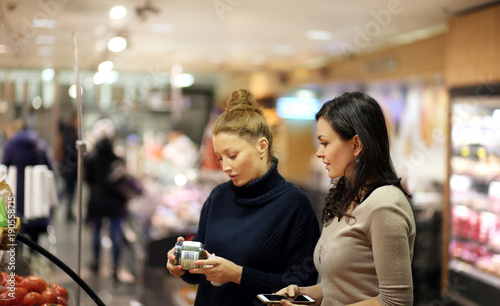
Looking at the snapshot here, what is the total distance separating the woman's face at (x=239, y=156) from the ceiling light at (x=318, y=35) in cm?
571

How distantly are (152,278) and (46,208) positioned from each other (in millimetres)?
2440

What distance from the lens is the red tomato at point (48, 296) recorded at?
7.11ft

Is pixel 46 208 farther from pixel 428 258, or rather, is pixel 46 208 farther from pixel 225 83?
pixel 225 83

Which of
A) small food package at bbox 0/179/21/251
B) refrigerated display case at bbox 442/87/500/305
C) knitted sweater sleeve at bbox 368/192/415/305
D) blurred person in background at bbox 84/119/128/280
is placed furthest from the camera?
blurred person in background at bbox 84/119/128/280

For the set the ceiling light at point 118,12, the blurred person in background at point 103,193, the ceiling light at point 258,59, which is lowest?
the blurred person in background at point 103,193

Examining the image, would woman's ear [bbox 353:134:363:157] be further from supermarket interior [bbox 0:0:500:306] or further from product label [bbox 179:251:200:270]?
supermarket interior [bbox 0:0:500:306]

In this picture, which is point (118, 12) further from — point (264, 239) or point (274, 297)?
point (274, 297)

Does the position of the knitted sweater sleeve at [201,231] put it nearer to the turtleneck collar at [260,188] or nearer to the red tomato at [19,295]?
the turtleneck collar at [260,188]

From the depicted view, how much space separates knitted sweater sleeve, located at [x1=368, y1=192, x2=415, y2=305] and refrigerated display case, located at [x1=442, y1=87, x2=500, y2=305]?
398 centimetres

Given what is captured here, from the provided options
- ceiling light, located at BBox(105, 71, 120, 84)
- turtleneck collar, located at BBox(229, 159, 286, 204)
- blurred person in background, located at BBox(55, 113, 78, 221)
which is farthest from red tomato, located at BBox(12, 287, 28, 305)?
ceiling light, located at BBox(105, 71, 120, 84)

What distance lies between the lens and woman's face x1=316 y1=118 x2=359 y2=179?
1776 millimetres

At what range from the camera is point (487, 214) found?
5676 mm

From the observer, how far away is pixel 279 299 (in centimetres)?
175

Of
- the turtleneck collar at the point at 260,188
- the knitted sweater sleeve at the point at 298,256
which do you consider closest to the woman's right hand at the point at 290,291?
the knitted sweater sleeve at the point at 298,256
